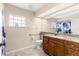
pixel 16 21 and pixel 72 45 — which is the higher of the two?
pixel 16 21

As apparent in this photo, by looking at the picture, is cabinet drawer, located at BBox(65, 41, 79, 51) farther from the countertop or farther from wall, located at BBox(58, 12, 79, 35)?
wall, located at BBox(58, 12, 79, 35)

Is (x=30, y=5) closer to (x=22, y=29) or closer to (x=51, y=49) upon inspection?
(x=22, y=29)

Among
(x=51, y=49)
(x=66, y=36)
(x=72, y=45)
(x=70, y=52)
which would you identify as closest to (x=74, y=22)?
(x=66, y=36)

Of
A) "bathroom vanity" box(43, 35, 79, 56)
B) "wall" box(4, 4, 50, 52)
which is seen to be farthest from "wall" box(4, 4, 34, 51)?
"bathroom vanity" box(43, 35, 79, 56)

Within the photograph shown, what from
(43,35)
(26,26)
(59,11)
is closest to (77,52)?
(43,35)

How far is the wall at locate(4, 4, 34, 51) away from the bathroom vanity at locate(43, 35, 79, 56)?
1.06 ft

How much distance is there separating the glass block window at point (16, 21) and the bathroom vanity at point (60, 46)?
1.50ft

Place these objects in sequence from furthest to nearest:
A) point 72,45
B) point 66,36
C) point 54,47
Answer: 1. point 54,47
2. point 66,36
3. point 72,45

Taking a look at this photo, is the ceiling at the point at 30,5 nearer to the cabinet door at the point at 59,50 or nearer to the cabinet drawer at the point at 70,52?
→ the cabinet door at the point at 59,50

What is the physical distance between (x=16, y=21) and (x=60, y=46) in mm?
868

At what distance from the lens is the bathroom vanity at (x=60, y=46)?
1.64 m

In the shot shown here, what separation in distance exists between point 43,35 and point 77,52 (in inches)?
24.5

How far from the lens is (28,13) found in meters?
1.83

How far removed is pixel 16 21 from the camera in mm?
1795
